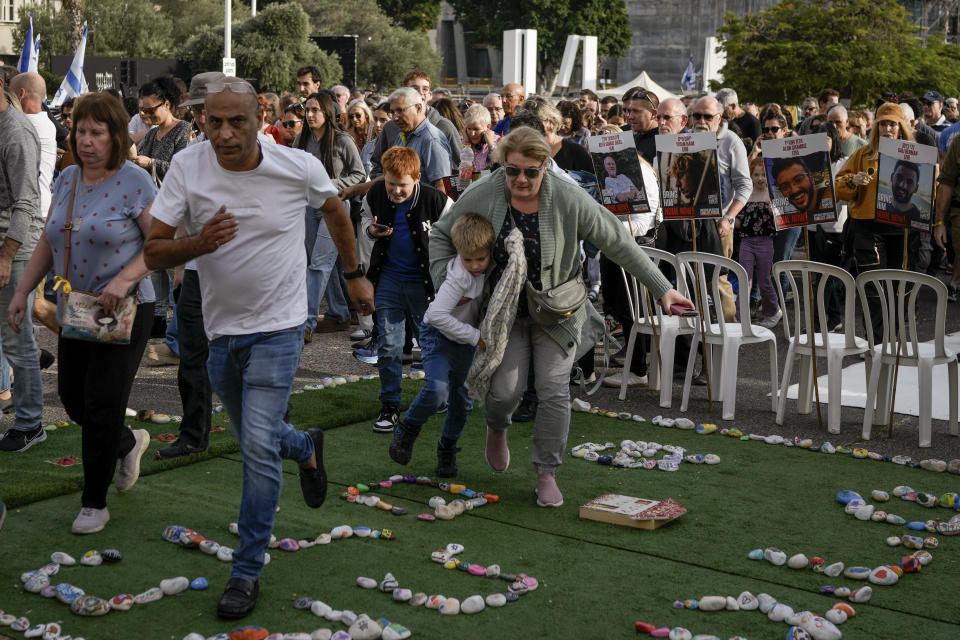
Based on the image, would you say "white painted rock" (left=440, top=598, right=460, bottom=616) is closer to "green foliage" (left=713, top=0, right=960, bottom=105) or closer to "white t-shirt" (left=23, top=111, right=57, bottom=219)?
"white t-shirt" (left=23, top=111, right=57, bottom=219)

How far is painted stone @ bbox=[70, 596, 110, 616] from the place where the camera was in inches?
179

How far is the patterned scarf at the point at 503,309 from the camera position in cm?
578

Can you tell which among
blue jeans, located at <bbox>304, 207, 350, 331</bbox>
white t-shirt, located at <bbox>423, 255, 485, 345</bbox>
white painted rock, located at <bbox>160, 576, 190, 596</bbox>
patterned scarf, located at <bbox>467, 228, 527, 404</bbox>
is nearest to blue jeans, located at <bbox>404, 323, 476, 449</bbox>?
white t-shirt, located at <bbox>423, 255, 485, 345</bbox>

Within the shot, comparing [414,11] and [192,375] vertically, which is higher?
[414,11]

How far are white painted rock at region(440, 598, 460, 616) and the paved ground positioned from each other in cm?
366

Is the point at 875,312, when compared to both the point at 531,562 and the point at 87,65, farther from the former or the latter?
the point at 87,65

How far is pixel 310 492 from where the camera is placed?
17.6 ft

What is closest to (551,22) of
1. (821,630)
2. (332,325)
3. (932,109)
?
(932,109)

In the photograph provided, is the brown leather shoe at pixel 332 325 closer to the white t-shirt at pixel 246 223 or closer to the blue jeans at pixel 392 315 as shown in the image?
the blue jeans at pixel 392 315

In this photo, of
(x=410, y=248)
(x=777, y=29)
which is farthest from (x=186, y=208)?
(x=777, y=29)

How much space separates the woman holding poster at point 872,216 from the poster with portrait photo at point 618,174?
6.47ft

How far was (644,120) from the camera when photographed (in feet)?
32.7

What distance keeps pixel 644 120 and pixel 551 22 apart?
2880 inches

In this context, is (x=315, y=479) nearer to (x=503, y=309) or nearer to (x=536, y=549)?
(x=536, y=549)
